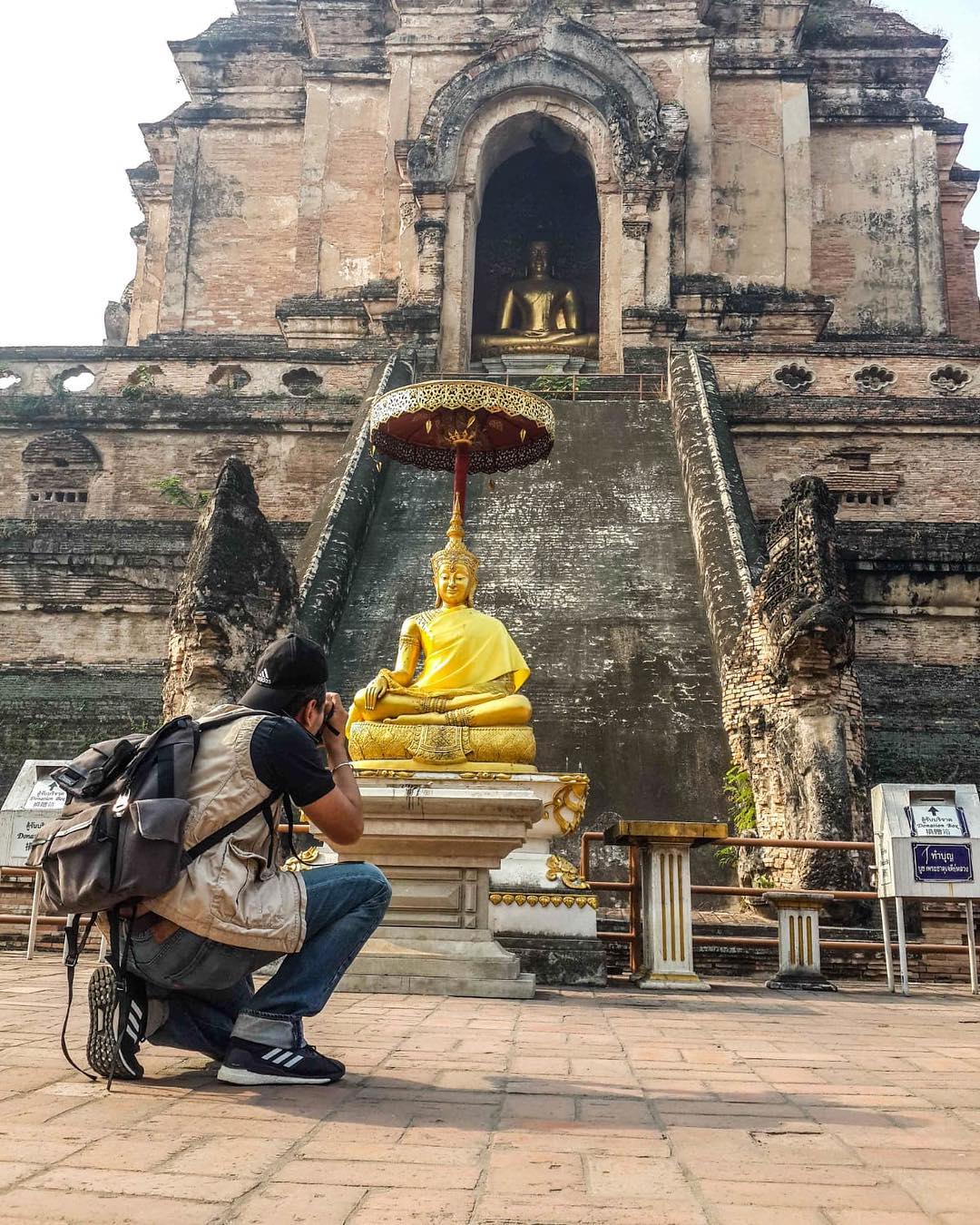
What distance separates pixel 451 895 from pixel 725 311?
17.0 m

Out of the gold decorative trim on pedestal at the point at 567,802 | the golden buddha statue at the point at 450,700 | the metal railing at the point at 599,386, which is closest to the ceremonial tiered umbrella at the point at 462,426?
the golden buddha statue at the point at 450,700

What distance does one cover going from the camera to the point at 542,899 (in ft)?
25.0

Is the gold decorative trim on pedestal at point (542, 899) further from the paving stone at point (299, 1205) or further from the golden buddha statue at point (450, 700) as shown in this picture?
the paving stone at point (299, 1205)

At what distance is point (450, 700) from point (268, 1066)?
4170mm

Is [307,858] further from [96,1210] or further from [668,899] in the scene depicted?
[96,1210]

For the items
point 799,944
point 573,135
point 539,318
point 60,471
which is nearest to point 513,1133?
point 799,944

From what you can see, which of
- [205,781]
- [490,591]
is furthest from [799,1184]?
[490,591]

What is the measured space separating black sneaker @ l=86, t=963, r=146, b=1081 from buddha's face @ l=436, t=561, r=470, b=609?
4.86 m

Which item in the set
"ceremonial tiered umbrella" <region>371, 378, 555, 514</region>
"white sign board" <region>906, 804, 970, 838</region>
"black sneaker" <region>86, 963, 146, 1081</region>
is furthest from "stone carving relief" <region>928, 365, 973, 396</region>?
"black sneaker" <region>86, 963, 146, 1081</region>

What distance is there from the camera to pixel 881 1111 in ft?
11.6

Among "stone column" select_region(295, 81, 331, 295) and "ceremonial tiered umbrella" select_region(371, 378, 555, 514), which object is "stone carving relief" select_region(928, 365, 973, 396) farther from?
"stone column" select_region(295, 81, 331, 295)

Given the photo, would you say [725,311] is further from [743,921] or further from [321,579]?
[743,921]

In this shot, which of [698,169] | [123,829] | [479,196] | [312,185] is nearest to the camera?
[123,829]

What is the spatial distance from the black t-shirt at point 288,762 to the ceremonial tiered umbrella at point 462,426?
5089mm
